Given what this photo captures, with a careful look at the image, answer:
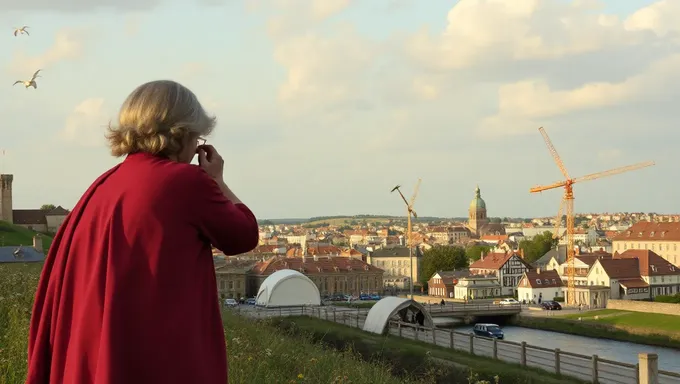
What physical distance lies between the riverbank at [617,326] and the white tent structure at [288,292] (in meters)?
14.0

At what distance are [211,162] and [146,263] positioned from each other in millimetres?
428

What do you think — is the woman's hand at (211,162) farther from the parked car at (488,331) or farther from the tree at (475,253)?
the tree at (475,253)

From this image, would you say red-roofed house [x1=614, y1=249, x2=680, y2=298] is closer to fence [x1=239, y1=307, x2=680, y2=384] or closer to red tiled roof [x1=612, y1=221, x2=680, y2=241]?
red tiled roof [x1=612, y1=221, x2=680, y2=241]

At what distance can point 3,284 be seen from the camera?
8.02 m

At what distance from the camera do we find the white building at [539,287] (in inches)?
2739

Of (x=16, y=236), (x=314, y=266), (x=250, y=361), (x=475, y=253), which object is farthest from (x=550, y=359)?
(x=475, y=253)

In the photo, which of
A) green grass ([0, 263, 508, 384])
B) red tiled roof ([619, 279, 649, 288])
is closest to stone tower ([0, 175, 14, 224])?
red tiled roof ([619, 279, 649, 288])

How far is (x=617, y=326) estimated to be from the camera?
154 ft

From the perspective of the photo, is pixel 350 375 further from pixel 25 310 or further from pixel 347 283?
pixel 347 283

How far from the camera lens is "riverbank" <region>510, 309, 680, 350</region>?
43.7 meters

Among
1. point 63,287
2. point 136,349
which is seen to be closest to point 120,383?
point 136,349

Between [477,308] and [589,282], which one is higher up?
[589,282]

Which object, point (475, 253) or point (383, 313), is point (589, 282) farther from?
point (475, 253)

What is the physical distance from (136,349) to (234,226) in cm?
39
